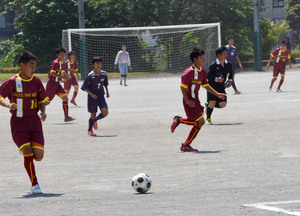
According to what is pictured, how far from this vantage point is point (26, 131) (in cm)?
883

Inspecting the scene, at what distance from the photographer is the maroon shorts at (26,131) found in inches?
346

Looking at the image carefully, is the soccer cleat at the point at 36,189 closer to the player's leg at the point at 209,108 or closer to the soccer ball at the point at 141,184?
the soccer ball at the point at 141,184

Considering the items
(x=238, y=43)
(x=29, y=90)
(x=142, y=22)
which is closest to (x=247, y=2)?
(x=238, y=43)

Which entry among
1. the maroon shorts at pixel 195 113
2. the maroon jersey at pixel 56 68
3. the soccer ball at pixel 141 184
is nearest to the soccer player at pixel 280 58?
the maroon jersey at pixel 56 68

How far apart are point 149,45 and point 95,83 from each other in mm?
25510

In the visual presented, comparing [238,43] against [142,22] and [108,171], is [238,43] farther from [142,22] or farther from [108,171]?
[108,171]

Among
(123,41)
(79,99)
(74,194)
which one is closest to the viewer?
(74,194)

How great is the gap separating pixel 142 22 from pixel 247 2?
7.59 metres

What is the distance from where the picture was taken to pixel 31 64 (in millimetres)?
8734

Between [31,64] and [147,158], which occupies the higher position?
[31,64]

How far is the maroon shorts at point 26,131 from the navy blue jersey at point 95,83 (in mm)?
6207

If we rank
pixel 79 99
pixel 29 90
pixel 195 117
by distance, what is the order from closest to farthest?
pixel 29 90
pixel 195 117
pixel 79 99

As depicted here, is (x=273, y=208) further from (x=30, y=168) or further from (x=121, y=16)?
(x=121, y=16)

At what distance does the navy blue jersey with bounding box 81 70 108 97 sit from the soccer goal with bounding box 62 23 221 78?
75.7 feet
